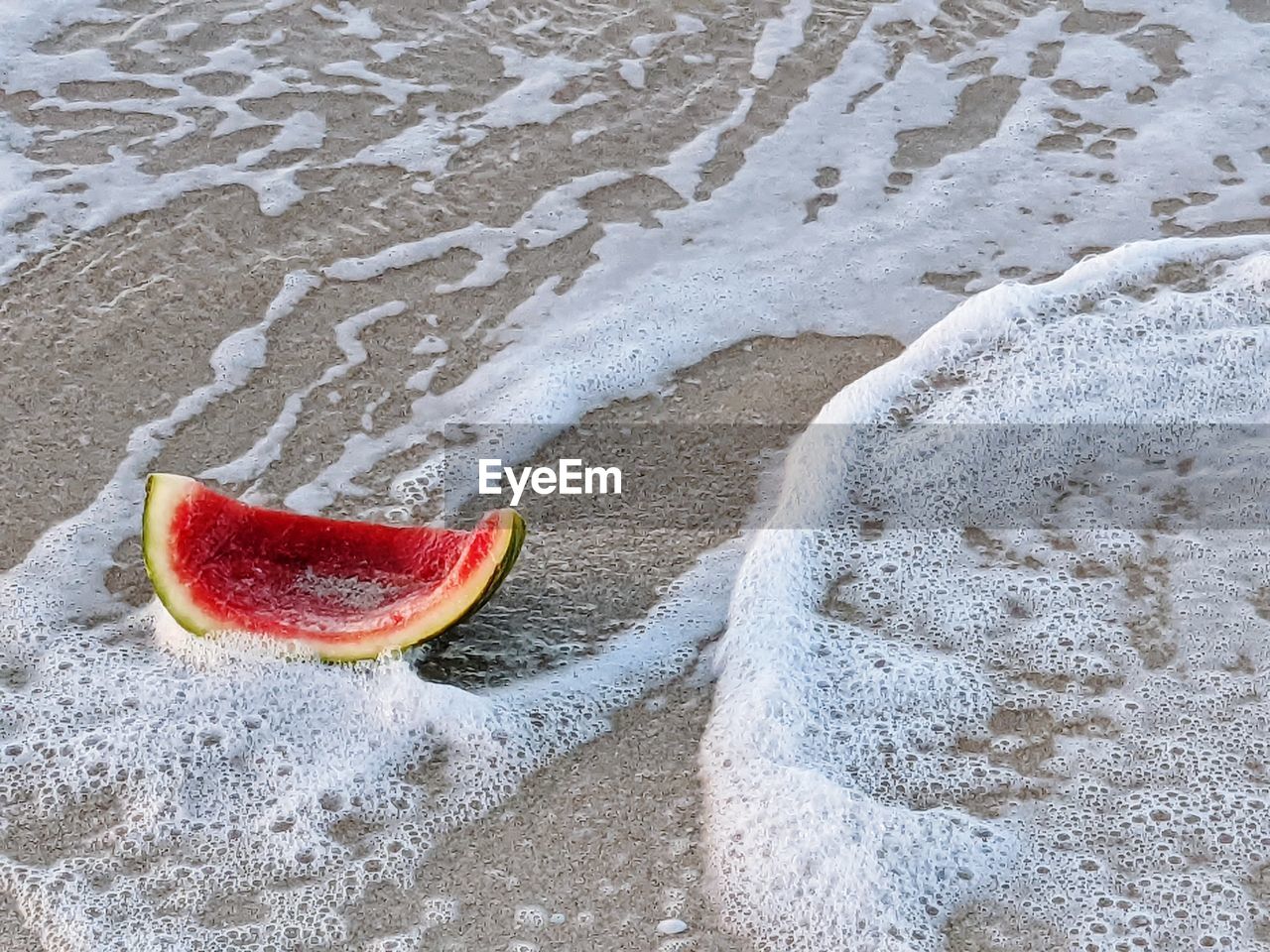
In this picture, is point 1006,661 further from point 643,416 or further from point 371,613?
point 371,613

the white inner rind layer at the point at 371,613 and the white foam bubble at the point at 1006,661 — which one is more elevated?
the white inner rind layer at the point at 371,613

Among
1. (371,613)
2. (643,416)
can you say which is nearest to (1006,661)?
(643,416)

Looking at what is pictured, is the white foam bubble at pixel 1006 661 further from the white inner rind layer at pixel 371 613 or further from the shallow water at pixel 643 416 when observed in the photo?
the white inner rind layer at pixel 371 613

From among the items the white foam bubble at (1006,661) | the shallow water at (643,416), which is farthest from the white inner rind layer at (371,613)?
the white foam bubble at (1006,661)

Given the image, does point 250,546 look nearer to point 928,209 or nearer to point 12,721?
point 12,721

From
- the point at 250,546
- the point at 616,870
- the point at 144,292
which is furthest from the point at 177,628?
the point at 144,292

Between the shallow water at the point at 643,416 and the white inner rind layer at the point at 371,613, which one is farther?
the white inner rind layer at the point at 371,613
